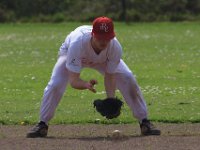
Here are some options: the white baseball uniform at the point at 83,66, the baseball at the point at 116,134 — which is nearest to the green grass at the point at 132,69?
the white baseball uniform at the point at 83,66

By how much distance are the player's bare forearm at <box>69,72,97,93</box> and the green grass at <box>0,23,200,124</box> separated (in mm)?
2402

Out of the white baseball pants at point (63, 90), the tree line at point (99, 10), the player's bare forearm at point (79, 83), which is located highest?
the player's bare forearm at point (79, 83)

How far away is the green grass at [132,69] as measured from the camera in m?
13.7

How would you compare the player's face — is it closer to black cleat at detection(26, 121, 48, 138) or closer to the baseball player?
the baseball player

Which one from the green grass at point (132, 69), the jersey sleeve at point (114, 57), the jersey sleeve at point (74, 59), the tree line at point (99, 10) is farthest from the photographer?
the tree line at point (99, 10)

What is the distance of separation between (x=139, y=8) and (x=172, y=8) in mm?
2469

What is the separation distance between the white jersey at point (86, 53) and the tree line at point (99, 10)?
42.7 meters

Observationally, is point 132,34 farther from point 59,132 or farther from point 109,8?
point 59,132

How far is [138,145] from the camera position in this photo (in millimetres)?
10148

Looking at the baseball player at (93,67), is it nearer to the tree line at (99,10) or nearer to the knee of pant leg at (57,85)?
the knee of pant leg at (57,85)

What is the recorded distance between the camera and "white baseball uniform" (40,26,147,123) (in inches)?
416

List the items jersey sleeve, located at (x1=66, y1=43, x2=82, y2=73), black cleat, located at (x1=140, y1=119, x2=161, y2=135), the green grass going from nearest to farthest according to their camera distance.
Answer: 1. jersey sleeve, located at (x1=66, y1=43, x2=82, y2=73)
2. black cleat, located at (x1=140, y1=119, x2=161, y2=135)
3. the green grass

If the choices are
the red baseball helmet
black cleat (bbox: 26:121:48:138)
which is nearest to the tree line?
black cleat (bbox: 26:121:48:138)

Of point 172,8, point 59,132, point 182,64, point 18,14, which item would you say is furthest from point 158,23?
point 59,132
